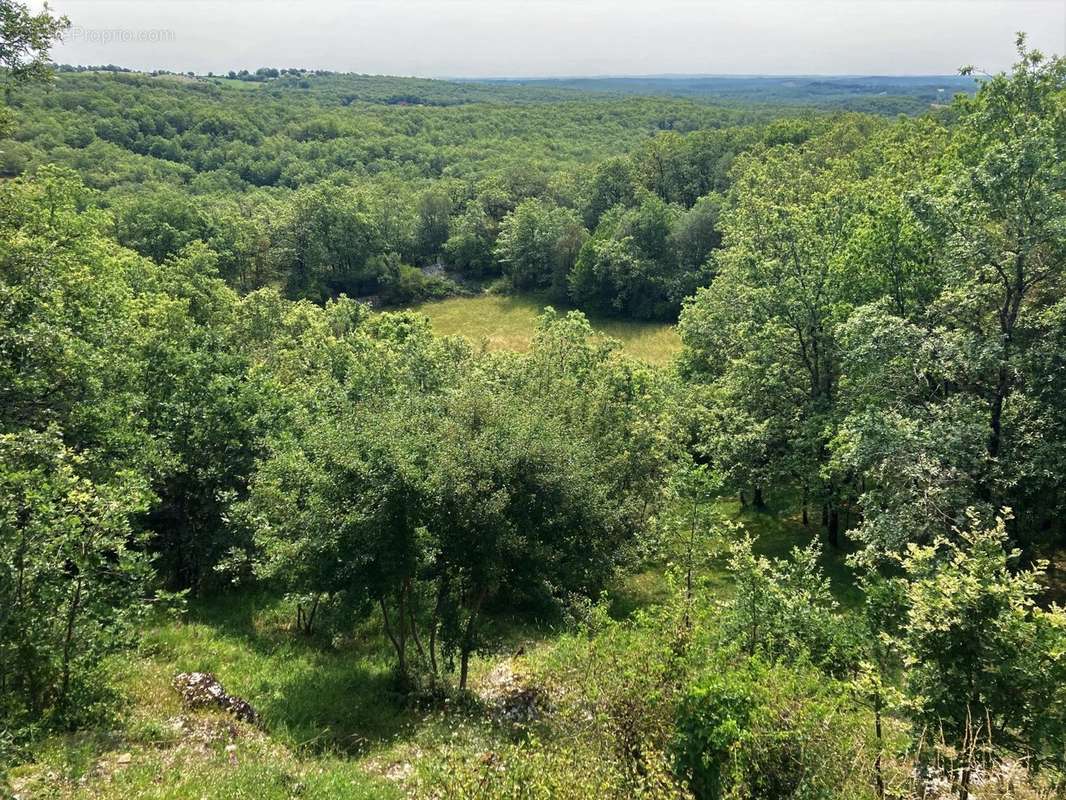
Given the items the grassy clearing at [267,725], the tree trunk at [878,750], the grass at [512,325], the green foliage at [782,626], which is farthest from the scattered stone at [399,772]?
the grass at [512,325]

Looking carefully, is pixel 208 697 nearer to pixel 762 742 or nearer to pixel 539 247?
pixel 762 742

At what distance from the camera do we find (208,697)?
41.9ft

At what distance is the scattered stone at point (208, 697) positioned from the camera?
499 inches

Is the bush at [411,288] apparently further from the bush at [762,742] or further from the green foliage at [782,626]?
the bush at [762,742]

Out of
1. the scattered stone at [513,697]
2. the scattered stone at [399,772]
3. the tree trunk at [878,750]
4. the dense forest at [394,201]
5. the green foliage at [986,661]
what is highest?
the dense forest at [394,201]

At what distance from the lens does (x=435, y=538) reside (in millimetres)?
12812

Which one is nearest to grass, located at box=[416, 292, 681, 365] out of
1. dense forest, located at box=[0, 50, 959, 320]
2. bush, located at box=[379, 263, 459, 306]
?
bush, located at box=[379, 263, 459, 306]

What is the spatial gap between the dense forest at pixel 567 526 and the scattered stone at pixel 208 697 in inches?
5.5

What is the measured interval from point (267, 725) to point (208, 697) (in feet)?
4.31

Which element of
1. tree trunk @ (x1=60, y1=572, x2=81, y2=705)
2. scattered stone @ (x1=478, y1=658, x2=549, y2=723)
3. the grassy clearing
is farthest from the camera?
scattered stone @ (x1=478, y1=658, x2=549, y2=723)

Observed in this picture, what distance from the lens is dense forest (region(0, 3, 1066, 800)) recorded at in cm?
925

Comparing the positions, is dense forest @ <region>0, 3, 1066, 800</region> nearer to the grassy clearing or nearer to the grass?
the grassy clearing

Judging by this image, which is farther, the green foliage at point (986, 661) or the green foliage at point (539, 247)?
the green foliage at point (539, 247)

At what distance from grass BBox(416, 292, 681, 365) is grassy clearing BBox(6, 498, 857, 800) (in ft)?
148
